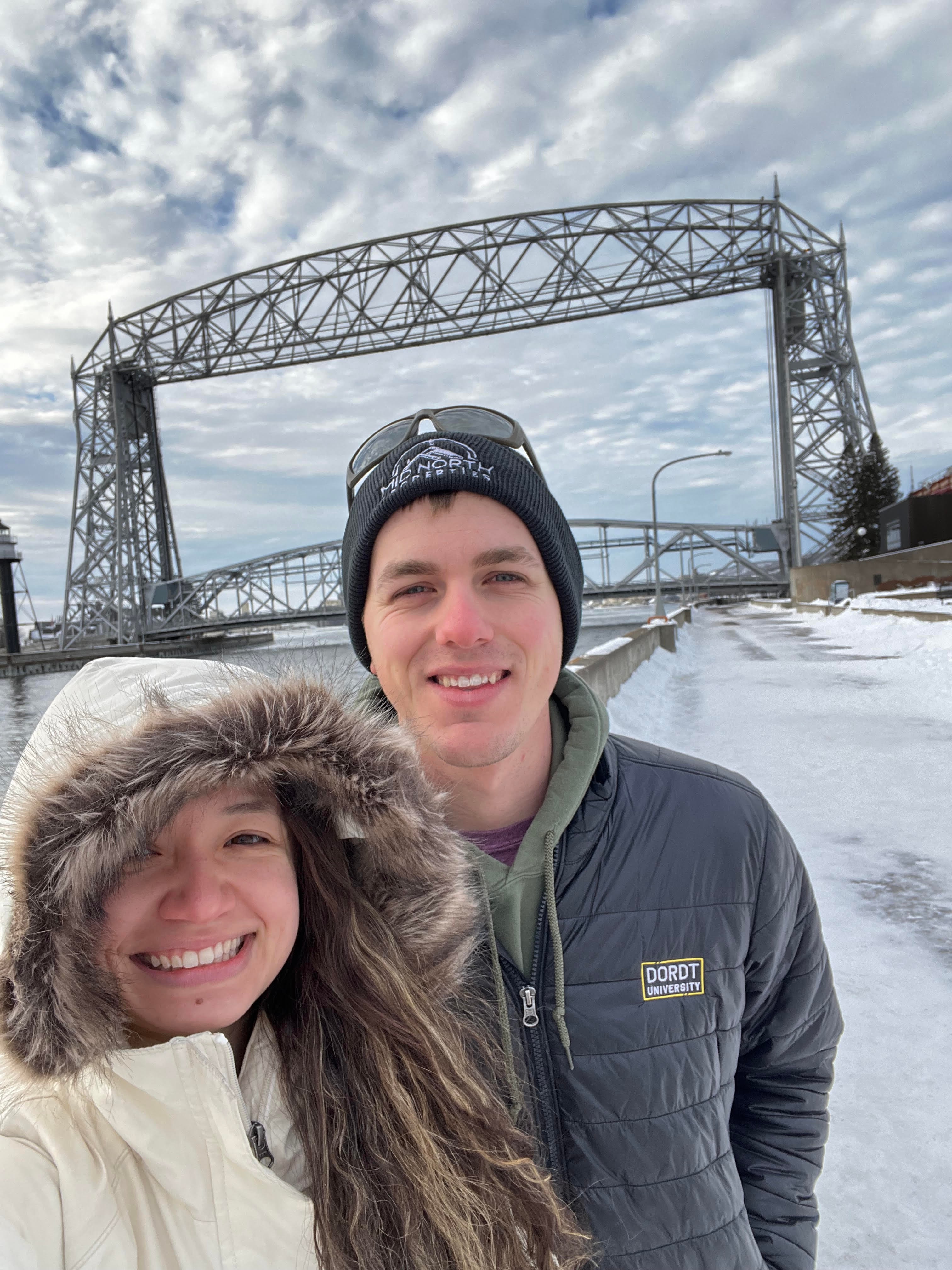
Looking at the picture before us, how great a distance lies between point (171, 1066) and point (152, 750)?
0.47 meters

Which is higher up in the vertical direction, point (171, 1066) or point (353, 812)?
point (353, 812)

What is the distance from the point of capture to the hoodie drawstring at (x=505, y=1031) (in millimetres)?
1374

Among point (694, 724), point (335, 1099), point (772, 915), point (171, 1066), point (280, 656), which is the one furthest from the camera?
point (694, 724)

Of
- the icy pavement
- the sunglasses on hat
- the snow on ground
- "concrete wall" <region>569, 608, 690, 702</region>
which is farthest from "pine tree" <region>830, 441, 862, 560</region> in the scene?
the sunglasses on hat

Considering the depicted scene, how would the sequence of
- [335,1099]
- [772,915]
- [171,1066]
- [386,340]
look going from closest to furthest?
1. [171,1066]
2. [335,1099]
3. [772,915]
4. [386,340]

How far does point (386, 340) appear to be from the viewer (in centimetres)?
4622

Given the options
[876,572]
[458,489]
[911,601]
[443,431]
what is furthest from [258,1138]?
[876,572]

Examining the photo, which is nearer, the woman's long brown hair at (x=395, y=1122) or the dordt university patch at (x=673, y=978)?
the woman's long brown hair at (x=395, y=1122)

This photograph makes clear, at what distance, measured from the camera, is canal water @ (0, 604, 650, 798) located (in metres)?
1.61

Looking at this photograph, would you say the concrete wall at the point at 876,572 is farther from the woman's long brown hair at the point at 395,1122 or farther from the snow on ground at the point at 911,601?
the woman's long brown hair at the point at 395,1122

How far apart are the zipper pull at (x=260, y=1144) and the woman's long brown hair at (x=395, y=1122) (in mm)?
55

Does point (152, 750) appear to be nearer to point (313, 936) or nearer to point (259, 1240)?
point (313, 936)

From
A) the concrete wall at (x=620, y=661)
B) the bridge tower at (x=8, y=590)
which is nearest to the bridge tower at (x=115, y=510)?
the bridge tower at (x=8, y=590)

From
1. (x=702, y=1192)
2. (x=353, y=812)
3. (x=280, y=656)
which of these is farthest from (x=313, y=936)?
(x=702, y=1192)
